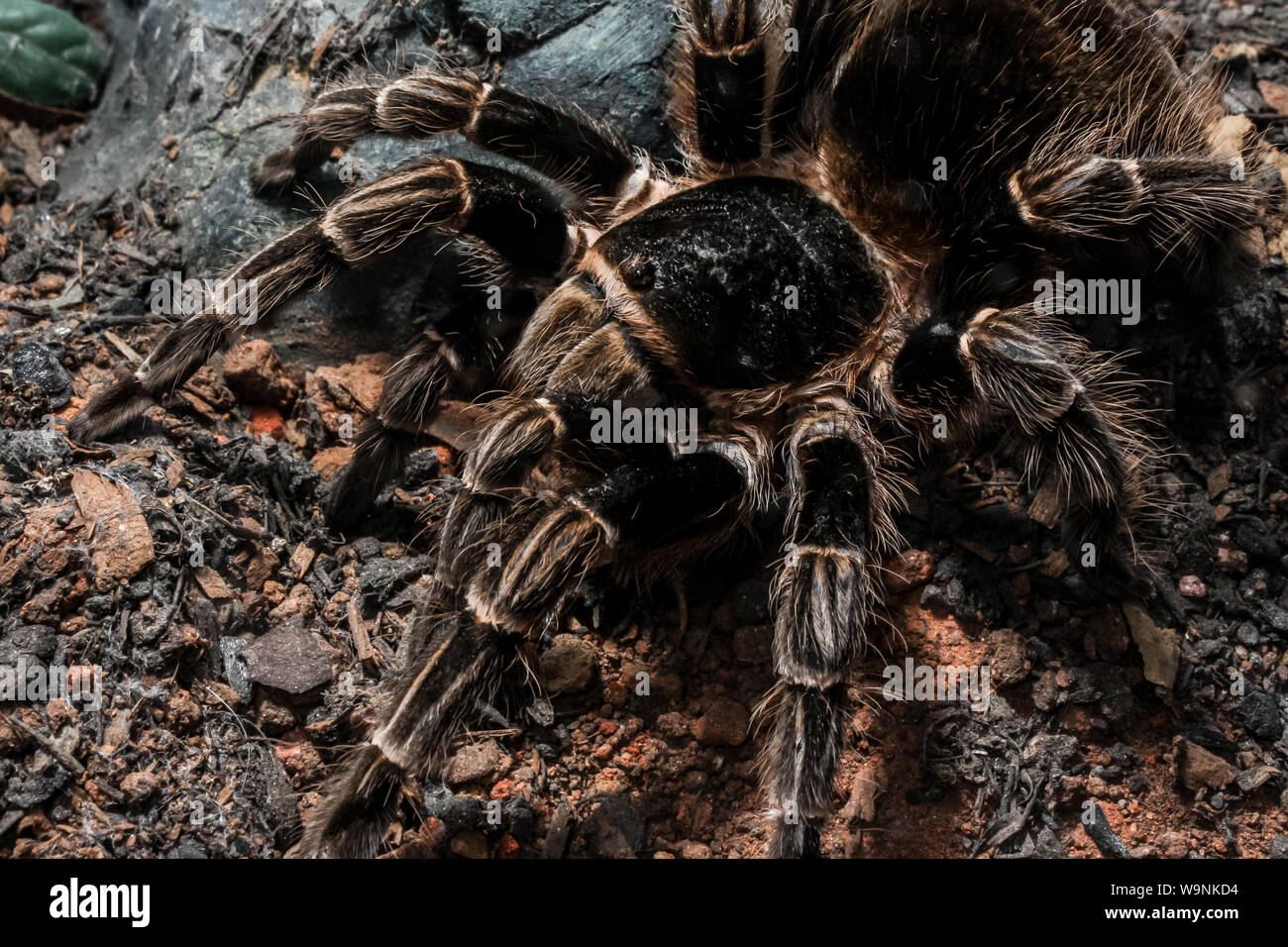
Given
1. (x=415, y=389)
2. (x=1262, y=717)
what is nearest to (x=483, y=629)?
(x=415, y=389)

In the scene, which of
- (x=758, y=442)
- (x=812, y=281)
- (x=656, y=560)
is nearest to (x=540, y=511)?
(x=656, y=560)

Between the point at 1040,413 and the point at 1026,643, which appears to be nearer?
the point at 1040,413

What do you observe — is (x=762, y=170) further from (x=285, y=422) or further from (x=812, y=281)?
(x=285, y=422)

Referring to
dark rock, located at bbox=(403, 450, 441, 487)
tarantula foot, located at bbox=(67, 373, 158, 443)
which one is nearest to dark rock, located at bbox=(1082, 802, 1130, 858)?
dark rock, located at bbox=(403, 450, 441, 487)

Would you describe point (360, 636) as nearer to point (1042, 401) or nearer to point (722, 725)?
A: point (722, 725)

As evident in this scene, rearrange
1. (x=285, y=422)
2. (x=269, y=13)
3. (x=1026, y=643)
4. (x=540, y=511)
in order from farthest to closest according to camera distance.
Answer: (x=269, y=13), (x=285, y=422), (x=1026, y=643), (x=540, y=511)

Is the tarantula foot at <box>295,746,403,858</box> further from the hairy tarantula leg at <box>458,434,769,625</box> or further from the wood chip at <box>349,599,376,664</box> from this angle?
the wood chip at <box>349,599,376,664</box>

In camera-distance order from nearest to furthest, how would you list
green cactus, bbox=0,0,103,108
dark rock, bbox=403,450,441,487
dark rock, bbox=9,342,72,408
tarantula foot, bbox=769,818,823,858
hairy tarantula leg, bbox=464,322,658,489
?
tarantula foot, bbox=769,818,823,858 < hairy tarantula leg, bbox=464,322,658,489 < dark rock, bbox=9,342,72,408 < dark rock, bbox=403,450,441,487 < green cactus, bbox=0,0,103,108
